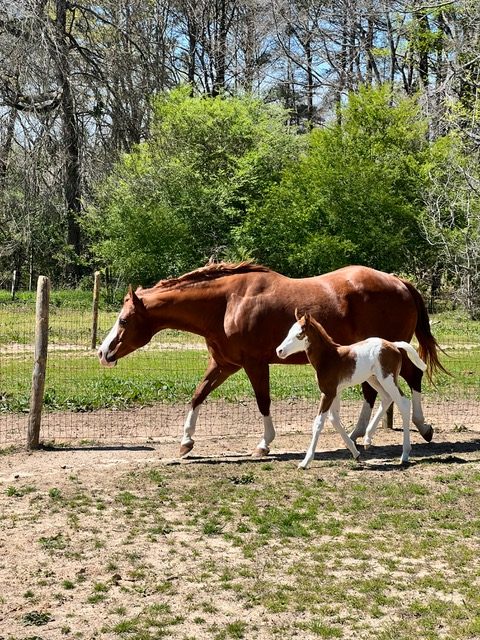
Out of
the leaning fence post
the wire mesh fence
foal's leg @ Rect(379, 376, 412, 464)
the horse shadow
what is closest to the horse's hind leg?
the horse shadow

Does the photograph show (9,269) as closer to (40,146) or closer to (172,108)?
(40,146)

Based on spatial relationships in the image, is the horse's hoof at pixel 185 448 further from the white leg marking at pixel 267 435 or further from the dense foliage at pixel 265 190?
the dense foliage at pixel 265 190

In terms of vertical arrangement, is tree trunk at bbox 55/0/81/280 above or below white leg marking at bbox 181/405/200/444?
above

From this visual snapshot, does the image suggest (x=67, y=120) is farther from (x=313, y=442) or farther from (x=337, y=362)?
(x=313, y=442)

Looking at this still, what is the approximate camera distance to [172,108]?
92.8ft

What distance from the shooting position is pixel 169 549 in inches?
213

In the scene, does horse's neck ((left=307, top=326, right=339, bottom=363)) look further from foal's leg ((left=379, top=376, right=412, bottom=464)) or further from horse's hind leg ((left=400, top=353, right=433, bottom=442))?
horse's hind leg ((left=400, top=353, right=433, bottom=442))

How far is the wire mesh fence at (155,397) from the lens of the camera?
9719 millimetres

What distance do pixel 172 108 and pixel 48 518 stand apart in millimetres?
23857

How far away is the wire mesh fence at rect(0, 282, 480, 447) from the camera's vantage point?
9719 mm

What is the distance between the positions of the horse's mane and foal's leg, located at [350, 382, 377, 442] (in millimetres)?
1726

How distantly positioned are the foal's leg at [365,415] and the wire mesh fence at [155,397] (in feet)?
3.36

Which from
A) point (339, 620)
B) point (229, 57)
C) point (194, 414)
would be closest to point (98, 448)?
point (194, 414)

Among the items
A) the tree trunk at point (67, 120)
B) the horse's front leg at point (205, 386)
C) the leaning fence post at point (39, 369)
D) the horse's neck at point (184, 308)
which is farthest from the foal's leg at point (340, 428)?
the tree trunk at point (67, 120)
